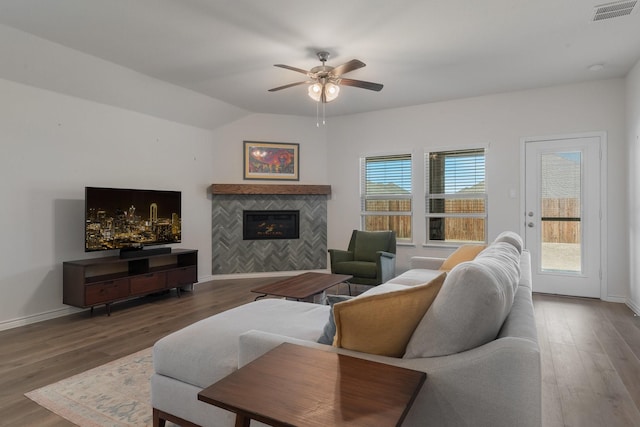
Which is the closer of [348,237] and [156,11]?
[156,11]

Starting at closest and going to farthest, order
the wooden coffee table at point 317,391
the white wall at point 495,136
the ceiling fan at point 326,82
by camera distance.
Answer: the wooden coffee table at point 317,391 → the ceiling fan at point 326,82 → the white wall at point 495,136

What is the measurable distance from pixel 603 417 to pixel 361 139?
483 centimetres

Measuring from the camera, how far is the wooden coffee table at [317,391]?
0.95 metres

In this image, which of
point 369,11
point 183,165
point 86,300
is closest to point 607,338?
point 369,11

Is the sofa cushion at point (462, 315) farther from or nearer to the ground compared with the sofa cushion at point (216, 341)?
farther from the ground

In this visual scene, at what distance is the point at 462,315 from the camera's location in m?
1.25

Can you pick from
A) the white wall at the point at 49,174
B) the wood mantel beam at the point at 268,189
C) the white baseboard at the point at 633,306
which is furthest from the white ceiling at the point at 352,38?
the white baseboard at the point at 633,306

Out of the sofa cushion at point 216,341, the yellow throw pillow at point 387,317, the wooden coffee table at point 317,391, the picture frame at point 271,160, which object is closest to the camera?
the wooden coffee table at point 317,391

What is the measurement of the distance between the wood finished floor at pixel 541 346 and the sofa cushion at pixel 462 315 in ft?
4.07

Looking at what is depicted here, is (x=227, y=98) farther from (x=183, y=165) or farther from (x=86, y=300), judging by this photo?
(x=86, y=300)

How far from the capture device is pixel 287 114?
623 cm

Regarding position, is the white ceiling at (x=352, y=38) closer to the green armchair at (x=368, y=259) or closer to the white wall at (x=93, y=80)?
the white wall at (x=93, y=80)

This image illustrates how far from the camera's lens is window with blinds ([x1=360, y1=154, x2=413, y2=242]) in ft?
19.2

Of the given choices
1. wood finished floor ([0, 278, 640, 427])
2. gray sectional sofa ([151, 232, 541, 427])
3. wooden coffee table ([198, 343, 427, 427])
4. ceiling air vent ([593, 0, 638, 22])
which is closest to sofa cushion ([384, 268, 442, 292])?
wood finished floor ([0, 278, 640, 427])
